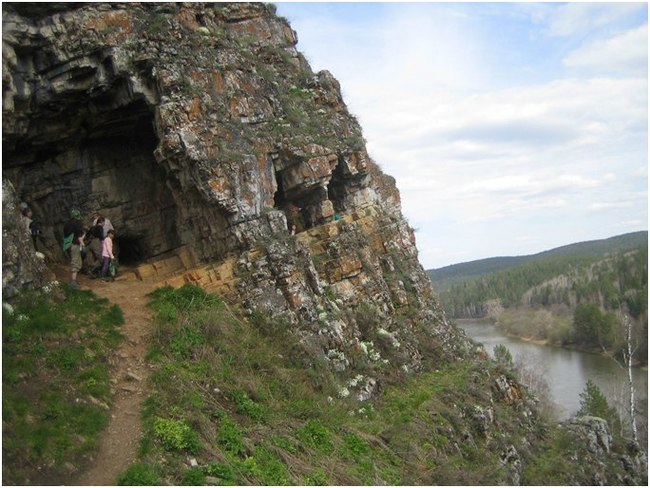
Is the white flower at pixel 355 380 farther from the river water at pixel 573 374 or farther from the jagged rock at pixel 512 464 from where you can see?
the river water at pixel 573 374

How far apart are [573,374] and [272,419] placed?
45.6 metres

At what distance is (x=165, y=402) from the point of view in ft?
33.3

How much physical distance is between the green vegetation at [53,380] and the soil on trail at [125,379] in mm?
192

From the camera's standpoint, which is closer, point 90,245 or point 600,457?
point 90,245

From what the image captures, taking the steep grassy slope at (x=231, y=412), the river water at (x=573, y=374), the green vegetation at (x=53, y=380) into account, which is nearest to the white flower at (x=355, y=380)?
the steep grassy slope at (x=231, y=412)

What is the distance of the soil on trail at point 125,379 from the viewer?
28.2ft

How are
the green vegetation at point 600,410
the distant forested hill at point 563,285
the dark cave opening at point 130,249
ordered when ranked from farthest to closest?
the distant forested hill at point 563,285 < the green vegetation at point 600,410 < the dark cave opening at point 130,249

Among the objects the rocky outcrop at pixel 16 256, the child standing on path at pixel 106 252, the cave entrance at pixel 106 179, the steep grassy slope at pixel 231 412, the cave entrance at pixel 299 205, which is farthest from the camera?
the cave entrance at pixel 299 205

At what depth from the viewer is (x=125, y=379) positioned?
1071 centimetres

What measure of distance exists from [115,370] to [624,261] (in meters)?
91.3

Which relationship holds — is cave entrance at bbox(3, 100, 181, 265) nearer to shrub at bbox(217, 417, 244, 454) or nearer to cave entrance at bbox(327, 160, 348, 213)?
cave entrance at bbox(327, 160, 348, 213)

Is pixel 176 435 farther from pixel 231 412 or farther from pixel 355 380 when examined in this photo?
pixel 355 380

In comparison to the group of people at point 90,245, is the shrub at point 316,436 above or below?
below

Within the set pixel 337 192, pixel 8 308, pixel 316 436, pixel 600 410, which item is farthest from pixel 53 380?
pixel 600 410
